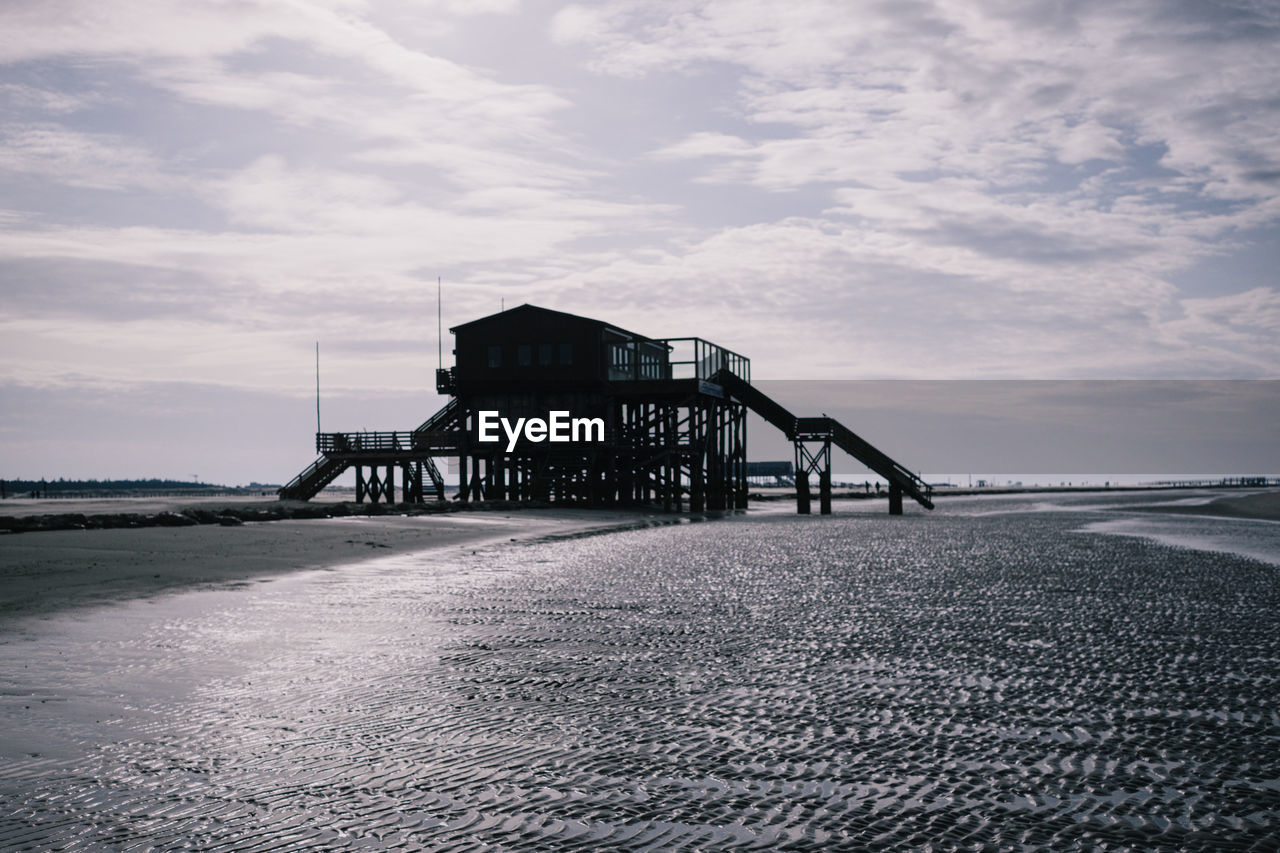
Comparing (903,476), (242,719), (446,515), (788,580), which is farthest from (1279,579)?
(903,476)

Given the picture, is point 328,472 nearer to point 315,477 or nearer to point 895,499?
point 315,477

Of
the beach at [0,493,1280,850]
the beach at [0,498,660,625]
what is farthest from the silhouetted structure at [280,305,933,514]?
the beach at [0,493,1280,850]

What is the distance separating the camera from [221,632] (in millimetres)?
11539

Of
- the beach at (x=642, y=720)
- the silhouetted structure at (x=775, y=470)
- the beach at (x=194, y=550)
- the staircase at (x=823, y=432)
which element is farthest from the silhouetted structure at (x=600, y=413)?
the silhouetted structure at (x=775, y=470)

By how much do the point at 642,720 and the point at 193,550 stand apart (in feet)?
51.6

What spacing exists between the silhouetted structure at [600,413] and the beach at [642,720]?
34.0 metres

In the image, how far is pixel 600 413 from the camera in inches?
1975

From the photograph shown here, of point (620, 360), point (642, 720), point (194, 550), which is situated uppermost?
point (620, 360)

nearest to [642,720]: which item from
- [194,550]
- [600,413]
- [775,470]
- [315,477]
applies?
[194,550]

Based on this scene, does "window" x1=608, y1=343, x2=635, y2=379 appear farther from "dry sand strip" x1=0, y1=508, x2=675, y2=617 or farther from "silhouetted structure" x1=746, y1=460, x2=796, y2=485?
"silhouetted structure" x1=746, y1=460, x2=796, y2=485

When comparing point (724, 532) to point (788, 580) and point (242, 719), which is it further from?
point (242, 719)

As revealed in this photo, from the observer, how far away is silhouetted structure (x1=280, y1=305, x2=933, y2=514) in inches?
1964

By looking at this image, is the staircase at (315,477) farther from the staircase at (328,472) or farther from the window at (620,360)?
the window at (620,360)

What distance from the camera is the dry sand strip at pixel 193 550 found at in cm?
1462
